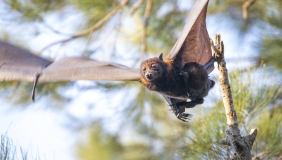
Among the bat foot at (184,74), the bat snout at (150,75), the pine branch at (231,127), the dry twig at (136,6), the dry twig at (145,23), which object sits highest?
the dry twig at (136,6)

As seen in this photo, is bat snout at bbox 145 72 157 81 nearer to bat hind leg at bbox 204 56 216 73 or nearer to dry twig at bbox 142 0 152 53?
bat hind leg at bbox 204 56 216 73

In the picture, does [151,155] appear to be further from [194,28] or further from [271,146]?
[194,28]

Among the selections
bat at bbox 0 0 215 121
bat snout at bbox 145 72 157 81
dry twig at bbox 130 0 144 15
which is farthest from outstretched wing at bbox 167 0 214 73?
dry twig at bbox 130 0 144 15

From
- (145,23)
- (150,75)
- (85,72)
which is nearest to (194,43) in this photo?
(150,75)

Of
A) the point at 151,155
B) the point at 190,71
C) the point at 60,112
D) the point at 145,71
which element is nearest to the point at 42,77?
the point at 145,71

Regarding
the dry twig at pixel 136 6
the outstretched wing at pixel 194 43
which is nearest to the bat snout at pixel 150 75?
the outstretched wing at pixel 194 43

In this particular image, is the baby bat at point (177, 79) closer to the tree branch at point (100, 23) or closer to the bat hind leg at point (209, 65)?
the bat hind leg at point (209, 65)

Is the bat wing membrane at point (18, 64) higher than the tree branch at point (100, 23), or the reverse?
the tree branch at point (100, 23)
